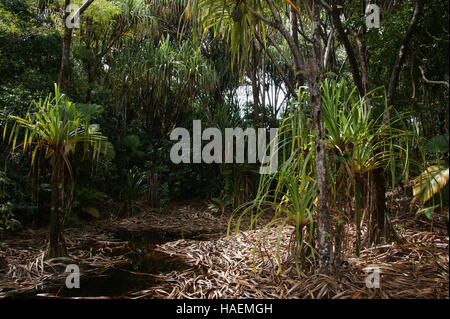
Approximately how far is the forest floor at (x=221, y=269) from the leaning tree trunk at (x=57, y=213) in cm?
10

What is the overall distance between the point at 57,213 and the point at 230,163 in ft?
11.6

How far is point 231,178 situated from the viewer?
5805mm

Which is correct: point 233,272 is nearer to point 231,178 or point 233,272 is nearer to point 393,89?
point 393,89

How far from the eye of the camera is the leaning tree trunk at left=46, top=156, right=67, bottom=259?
249 cm

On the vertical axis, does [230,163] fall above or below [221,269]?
above
